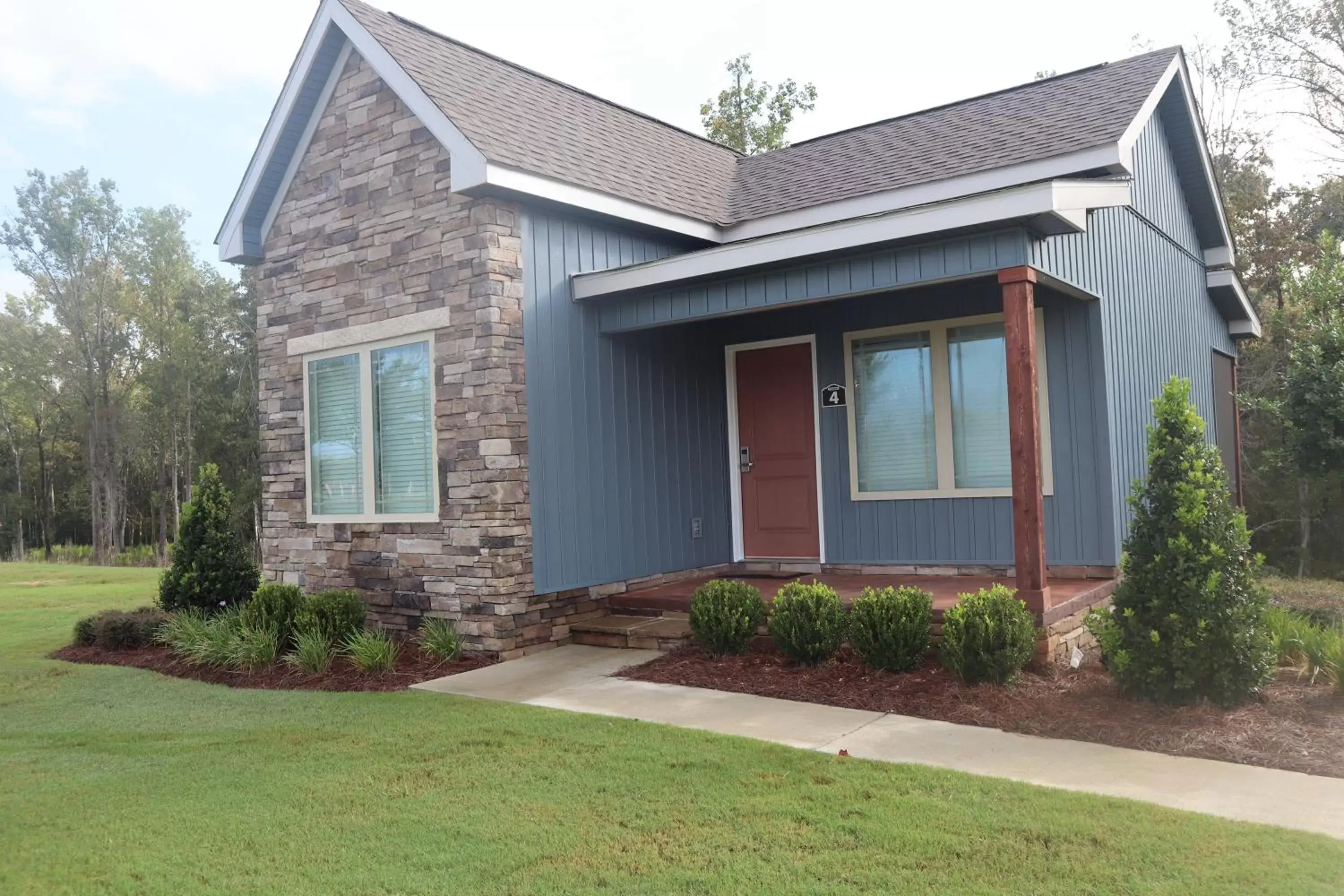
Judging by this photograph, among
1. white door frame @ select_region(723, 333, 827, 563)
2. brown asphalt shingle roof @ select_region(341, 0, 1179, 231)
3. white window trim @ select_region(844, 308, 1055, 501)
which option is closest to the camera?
brown asphalt shingle roof @ select_region(341, 0, 1179, 231)

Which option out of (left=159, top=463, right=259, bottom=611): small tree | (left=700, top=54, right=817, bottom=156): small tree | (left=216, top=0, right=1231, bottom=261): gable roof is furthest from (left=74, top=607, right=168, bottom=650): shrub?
(left=700, top=54, right=817, bottom=156): small tree

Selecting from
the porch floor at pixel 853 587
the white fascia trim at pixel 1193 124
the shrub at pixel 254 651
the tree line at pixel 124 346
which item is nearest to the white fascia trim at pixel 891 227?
the white fascia trim at pixel 1193 124

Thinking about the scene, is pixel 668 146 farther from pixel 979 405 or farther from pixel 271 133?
pixel 979 405

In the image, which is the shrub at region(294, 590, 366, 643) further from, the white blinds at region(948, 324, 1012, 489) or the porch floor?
the white blinds at region(948, 324, 1012, 489)

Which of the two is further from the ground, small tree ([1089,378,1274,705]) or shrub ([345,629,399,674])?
small tree ([1089,378,1274,705])

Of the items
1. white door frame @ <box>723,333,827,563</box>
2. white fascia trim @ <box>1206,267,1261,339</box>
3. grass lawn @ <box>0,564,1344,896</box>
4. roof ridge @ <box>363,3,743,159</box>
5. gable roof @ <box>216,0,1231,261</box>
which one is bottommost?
grass lawn @ <box>0,564,1344,896</box>

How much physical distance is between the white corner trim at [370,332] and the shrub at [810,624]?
137 inches

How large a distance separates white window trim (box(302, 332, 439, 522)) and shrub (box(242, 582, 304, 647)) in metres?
0.89

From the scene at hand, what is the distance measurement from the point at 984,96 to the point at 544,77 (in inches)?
184

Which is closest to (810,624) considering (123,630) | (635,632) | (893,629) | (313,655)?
(893,629)

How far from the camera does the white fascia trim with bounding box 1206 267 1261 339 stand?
11914mm

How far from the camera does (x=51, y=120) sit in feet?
111

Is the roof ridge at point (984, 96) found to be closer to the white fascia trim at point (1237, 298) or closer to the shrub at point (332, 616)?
the white fascia trim at point (1237, 298)

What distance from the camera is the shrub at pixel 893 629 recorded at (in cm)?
598
